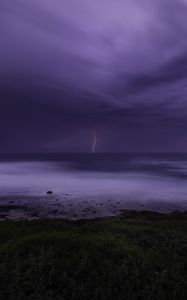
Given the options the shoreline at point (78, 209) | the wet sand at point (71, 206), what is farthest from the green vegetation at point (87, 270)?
the wet sand at point (71, 206)

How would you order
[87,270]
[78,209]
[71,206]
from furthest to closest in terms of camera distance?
[71,206]
[78,209]
[87,270]

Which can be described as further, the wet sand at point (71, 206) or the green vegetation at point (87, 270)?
the wet sand at point (71, 206)

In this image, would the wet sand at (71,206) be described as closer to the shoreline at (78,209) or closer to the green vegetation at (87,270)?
the shoreline at (78,209)

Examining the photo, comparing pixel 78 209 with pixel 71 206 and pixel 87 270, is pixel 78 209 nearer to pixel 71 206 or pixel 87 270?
pixel 71 206

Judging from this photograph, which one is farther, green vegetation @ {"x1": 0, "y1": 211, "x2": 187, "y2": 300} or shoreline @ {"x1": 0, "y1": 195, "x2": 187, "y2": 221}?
shoreline @ {"x1": 0, "y1": 195, "x2": 187, "y2": 221}

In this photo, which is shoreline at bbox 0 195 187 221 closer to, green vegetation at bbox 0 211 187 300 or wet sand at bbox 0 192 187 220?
wet sand at bbox 0 192 187 220

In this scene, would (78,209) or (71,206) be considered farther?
(71,206)

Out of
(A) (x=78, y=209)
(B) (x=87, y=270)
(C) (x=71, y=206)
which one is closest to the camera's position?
(B) (x=87, y=270)

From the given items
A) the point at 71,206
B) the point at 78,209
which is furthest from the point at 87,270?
the point at 71,206

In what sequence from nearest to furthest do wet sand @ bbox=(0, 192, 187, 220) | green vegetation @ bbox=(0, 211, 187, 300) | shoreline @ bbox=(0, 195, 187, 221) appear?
green vegetation @ bbox=(0, 211, 187, 300) → shoreline @ bbox=(0, 195, 187, 221) → wet sand @ bbox=(0, 192, 187, 220)

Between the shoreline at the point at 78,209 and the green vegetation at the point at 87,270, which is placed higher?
the green vegetation at the point at 87,270

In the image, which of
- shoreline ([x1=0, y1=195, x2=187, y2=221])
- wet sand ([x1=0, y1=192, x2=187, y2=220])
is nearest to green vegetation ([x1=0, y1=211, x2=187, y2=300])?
shoreline ([x1=0, y1=195, x2=187, y2=221])

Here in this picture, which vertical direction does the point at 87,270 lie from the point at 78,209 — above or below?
above

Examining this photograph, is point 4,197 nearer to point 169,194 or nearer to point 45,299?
point 169,194
